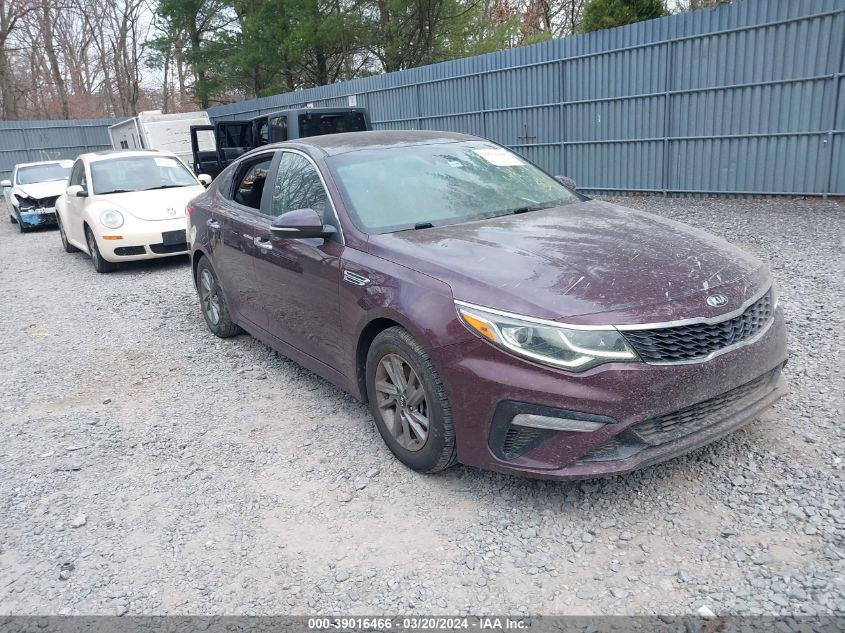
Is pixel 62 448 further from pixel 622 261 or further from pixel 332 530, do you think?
pixel 622 261

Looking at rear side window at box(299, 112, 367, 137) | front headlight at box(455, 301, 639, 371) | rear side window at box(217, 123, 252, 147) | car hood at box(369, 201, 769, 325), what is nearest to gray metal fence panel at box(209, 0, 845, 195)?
rear side window at box(299, 112, 367, 137)

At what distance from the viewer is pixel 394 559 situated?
2850mm

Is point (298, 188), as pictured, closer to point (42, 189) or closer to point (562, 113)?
point (562, 113)

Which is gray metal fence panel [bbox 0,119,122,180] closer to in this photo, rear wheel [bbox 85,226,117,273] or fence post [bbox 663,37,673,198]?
rear wheel [bbox 85,226,117,273]

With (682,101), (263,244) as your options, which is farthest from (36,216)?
(682,101)

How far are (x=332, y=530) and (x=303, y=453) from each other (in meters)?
→ 0.81

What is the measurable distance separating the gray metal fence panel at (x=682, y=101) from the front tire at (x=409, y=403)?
343 inches

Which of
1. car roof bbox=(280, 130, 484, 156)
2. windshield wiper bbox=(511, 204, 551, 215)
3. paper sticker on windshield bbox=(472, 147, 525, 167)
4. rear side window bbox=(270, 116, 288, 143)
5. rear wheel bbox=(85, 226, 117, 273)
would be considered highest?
rear side window bbox=(270, 116, 288, 143)

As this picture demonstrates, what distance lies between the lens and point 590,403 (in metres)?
2.73

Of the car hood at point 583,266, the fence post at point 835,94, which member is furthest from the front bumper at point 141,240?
the fence post at point 835,94

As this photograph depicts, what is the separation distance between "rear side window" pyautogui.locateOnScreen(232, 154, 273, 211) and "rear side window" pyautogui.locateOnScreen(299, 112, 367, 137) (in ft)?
17.4

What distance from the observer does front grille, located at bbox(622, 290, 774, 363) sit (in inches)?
109

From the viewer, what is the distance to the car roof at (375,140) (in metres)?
4.43

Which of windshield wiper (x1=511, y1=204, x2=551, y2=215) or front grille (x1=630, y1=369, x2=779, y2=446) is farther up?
windshield wiper (x1=511, y1=204, x2=551, y2=215)
